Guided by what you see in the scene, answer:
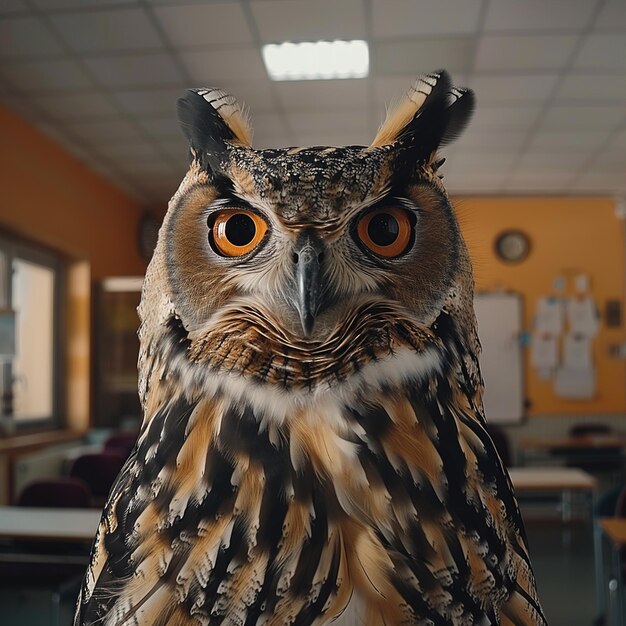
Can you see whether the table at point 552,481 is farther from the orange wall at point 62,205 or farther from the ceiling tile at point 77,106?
the ceiling tile at point 77,106

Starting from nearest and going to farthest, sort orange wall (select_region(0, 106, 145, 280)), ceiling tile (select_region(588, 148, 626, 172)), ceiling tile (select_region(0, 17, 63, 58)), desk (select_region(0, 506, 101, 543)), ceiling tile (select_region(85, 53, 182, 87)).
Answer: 1. desk (select_region(0, 506, 101, 543))
2. ceiling tile (select_region(0, 17, 63, 58))
3. ceiling tile (select_region(85, 53, 182, 87))
4. orange wall (select_region(0, 106, 145, 280))
5. ceiling tile (select_region(588, 148, 626, 172))

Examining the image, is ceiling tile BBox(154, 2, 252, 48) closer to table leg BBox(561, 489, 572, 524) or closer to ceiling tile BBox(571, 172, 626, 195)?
ceiling tile BBox(571, 172, 626, 195)

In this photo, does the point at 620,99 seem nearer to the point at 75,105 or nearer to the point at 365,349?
the point at 75,105

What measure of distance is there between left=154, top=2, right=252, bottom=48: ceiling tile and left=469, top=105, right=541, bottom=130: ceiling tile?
5.05 ft

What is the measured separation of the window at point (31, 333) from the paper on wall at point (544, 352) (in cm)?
381

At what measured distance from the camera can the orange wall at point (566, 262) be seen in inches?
234

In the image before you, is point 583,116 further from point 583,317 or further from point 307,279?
point 307,279

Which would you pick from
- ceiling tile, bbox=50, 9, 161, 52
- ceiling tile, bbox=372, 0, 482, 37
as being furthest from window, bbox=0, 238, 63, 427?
ceiling tile, bbox=372, 0, 482, 37

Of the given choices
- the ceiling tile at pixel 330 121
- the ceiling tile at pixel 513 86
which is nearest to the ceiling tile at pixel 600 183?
the ceiling tile at pixel 513 86

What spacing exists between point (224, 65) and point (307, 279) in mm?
3290

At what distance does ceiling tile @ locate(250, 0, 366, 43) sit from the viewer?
2828 millimetres

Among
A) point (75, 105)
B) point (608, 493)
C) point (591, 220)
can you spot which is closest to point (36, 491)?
point (75, 105)

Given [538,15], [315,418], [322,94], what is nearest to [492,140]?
[322,94]

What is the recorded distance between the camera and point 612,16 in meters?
3.00
